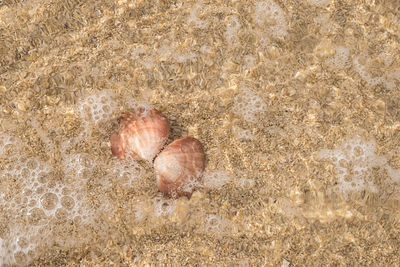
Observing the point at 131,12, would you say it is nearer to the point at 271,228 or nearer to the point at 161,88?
the point at 161,88

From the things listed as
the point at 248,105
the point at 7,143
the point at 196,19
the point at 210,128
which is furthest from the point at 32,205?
the point at 196,19

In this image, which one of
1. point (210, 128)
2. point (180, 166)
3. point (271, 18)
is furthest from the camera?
point (271, 18)

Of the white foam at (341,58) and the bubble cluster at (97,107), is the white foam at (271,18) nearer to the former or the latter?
the white foam at (341,58)

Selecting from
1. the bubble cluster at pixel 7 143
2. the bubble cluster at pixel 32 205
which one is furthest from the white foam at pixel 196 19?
the bubble cluster at pixel 7 143

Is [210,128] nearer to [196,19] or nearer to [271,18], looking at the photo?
[196,19]

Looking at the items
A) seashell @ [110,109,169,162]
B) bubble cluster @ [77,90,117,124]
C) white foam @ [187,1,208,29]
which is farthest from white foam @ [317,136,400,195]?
bubble cluster @ [77,90,117,124]

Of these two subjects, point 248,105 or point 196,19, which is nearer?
point 248,105
